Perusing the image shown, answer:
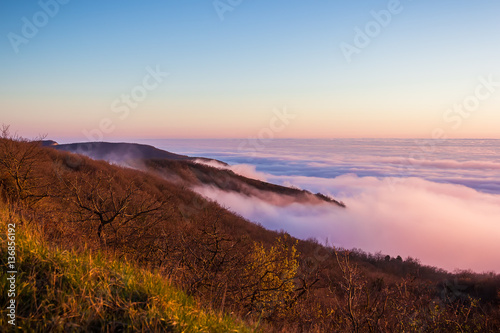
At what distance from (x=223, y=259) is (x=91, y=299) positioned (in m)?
4.86

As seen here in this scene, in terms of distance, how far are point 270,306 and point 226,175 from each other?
80.9 m

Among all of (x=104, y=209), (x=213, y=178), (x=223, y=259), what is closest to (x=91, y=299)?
(x=223, y=259)

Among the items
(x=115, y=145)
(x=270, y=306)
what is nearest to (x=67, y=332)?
(x=270, y=306)

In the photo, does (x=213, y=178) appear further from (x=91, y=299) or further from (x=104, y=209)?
(x=91, y=299)

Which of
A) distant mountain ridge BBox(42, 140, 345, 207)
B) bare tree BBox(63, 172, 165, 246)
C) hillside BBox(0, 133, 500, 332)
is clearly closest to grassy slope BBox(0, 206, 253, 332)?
hillside BBox(0, 133, 500, 332)

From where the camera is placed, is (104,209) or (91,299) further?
(104,209)

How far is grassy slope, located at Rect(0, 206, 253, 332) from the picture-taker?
9.98 feet

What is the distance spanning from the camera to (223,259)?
7820 millimetres

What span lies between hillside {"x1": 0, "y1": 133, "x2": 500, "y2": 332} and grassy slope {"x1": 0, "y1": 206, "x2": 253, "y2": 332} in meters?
0.08

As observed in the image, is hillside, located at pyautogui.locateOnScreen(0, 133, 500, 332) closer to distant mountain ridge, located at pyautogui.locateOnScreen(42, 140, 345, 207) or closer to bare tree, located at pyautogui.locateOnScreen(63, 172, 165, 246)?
bare tree, located at pyautogui.locateOnScreen(63, 172, 165, 246)

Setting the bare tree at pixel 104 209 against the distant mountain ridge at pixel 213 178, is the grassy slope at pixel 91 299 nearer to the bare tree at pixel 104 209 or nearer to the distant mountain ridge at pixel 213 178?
the bare tree at pixel 104 209

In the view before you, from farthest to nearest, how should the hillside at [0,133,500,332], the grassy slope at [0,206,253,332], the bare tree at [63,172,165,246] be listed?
1. the bare tree at [63,172,165,246]
2. the hillside at [0,133,500,332]
3. the grassy slope at [0,206,253,332]

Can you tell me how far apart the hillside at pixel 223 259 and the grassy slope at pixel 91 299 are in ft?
0.26

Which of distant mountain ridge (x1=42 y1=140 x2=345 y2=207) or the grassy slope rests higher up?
the grassy slope
